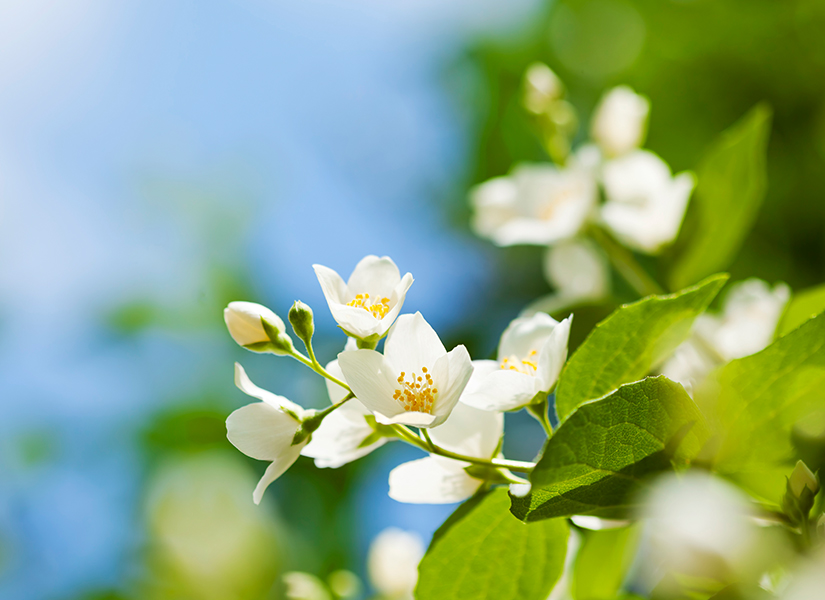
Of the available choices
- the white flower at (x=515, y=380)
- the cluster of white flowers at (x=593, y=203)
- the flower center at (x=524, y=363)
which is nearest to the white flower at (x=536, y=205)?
the cluster of white flowers at (x=593, y=203)

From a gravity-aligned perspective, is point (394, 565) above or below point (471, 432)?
below

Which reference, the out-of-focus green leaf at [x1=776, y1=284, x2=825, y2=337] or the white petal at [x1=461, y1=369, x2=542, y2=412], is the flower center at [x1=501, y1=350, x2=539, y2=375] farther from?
the out-of-focus green leaf at [x1=776, y1=284, x2=825, y2=337]

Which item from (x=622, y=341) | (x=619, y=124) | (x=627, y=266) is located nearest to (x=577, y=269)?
(x=627, y=266)

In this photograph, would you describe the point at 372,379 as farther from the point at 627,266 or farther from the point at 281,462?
the point at 627,266

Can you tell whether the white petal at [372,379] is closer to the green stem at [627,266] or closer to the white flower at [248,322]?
the white flower at [248,322]

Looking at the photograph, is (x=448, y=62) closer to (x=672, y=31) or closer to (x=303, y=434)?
(x=672, y=31)

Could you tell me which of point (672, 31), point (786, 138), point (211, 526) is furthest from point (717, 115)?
point (211, 526)

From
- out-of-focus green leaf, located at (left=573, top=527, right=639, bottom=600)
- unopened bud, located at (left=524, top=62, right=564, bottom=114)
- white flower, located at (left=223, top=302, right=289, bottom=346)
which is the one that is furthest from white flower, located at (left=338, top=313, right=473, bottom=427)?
unopened bud, located at (left=524, top=62, right=564, bottom=114)
